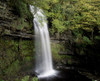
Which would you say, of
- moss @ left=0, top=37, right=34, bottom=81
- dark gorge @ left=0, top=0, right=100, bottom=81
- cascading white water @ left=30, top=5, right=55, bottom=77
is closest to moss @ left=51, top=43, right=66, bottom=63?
dark gorge @ left=0, top=0, right=100, bottom=81

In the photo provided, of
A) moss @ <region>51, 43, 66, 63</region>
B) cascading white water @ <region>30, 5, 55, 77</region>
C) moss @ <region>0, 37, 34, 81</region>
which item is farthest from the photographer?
moss @ <region>51, 43, 66, 63</region>

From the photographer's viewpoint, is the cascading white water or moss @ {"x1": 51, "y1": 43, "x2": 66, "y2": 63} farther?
moss @ {"x1": 51, "y1": 43, "x2": 66, "y2": 63}

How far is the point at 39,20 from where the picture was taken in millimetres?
8945

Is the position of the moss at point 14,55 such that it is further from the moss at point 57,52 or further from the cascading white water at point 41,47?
the moss at point 57,52

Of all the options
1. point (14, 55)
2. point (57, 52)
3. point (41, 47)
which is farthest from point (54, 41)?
point (14, 55)

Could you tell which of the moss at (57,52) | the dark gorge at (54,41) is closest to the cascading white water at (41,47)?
the dark gorge at (54,41)

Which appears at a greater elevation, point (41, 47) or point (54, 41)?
point (54, 41)

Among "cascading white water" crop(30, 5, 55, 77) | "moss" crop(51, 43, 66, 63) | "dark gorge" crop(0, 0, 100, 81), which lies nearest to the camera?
"dark gorge" crop(0, 0, 100, 81)

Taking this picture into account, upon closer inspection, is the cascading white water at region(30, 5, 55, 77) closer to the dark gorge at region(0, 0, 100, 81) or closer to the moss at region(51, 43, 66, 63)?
the dark gorge at region(0, 0, 100, 81)

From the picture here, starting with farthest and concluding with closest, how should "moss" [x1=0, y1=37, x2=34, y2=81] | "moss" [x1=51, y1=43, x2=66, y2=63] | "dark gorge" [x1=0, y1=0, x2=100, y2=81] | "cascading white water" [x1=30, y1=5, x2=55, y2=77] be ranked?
"moss" [x1=51, y1=43, x2=66, y2=63] → "cascading white water" [x1=30, y1=5, x2=55, y2=77] → "dark gorge" [x1=0, y1=0, x2=100, y2=81] → "moss" [x1=0, y1=37, x2=34, y2=81]

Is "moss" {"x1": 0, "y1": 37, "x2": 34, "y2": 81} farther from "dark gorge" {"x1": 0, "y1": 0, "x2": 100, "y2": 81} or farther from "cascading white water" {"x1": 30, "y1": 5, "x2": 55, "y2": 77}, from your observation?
"cascading white water" {"x1": 30, "y1": 5, "x2": 55, "y2": 77}

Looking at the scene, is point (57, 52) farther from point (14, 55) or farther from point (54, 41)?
point (14, 55)

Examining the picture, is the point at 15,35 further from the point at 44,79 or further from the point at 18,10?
the point at 44,79

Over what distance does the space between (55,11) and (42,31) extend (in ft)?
12.8
